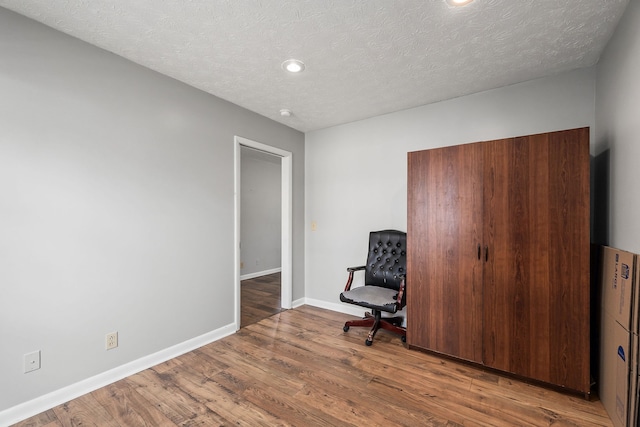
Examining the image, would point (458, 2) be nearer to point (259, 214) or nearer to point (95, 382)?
point (95, 382)

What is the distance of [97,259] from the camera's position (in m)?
2.06

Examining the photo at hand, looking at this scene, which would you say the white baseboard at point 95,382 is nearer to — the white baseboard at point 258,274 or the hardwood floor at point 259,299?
the hardwood floor at point 259,299

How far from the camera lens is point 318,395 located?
1.98 meters

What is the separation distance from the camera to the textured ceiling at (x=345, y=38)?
165 cm

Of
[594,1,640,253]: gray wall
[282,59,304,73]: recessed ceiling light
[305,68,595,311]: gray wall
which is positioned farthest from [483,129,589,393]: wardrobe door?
[282,59,304,73]: recessed ceiling light

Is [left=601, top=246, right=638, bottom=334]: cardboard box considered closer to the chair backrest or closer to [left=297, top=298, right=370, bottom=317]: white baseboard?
the chair backrest

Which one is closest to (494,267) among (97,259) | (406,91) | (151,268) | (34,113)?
(406,91)

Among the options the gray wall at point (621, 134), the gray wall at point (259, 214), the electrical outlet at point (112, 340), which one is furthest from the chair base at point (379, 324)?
the gray wall at point (259, 214)

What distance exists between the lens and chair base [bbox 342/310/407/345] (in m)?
2.79

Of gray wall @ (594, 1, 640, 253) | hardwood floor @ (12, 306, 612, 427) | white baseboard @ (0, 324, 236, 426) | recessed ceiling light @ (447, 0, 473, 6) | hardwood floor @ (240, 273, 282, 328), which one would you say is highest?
recessed ceiling light @ (447, 0, 473, 6)

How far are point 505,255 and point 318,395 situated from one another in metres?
1.79

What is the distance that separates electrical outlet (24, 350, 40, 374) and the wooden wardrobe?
2.84 m

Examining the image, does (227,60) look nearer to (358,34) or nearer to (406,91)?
(358,34)

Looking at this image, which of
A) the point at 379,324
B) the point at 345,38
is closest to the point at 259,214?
the point at 379,324
